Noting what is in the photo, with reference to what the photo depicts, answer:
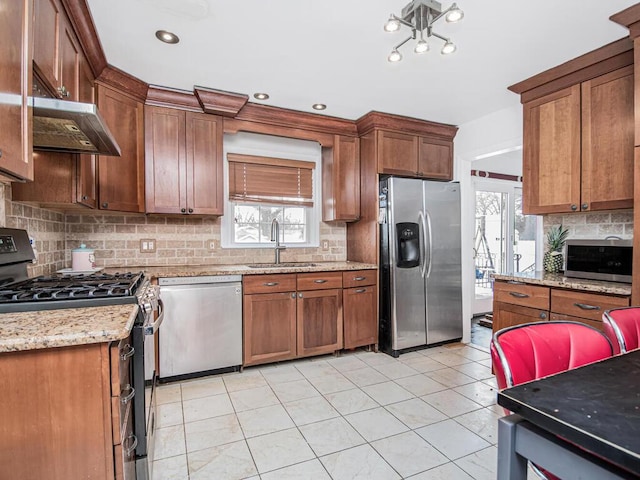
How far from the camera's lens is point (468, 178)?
12.4ft

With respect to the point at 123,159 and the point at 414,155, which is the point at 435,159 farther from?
the point at 123,159

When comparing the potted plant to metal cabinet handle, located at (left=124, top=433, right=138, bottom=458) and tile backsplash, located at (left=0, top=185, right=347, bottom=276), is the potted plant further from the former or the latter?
metal cabinet handle, located at (left=124, top=433, right=138, bottom=458)

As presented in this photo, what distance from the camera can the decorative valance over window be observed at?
3.46m

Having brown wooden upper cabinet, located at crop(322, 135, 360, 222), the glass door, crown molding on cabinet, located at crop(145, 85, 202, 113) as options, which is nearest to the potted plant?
brown wooden upper cabinet, located at crop(322, 135, 360, 222)

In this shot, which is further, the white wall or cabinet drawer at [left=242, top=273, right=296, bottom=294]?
the white wall

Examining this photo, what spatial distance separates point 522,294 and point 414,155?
5.81ft

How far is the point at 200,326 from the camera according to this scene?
2.74 metres

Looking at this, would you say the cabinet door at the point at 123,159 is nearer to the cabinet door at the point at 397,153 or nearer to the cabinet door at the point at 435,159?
the cabinet door at the point at 397,153

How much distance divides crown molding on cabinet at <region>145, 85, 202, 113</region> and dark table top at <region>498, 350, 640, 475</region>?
306cm

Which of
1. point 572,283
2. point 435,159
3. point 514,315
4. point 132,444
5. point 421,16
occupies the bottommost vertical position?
point 132,444

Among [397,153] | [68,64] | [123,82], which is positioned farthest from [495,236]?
[68,64]

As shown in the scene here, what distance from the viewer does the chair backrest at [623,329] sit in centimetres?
131

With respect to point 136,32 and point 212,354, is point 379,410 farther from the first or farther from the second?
point 136,32

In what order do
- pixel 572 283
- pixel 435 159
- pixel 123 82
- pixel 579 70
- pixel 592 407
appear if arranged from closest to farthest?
pixel 592 407 → pixel 572 283 → pixel 579 70 → pixel 123 82 → pixel 435 159
